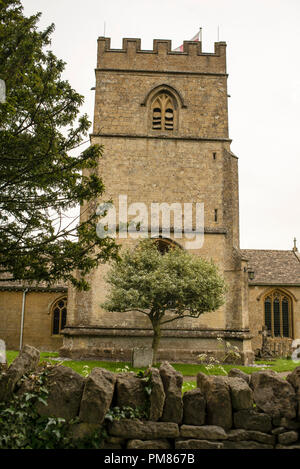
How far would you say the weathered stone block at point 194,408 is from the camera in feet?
17.8

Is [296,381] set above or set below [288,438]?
above

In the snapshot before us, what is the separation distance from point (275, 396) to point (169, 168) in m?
16.0

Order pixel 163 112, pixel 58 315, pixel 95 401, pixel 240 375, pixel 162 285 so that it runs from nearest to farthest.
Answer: pixel 95 401 < pixel 240 375 < pixel 162 285 < pixel 163 112 < pixel 58 315

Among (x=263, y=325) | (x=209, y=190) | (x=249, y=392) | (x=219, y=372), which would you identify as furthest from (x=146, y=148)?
(x=249, y=392)

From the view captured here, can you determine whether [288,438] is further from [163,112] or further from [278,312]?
[278,312]

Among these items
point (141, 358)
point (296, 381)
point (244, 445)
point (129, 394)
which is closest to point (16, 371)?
point (129, 394)

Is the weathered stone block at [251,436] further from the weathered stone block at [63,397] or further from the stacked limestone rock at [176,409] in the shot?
the weathered stone block at [63,397]

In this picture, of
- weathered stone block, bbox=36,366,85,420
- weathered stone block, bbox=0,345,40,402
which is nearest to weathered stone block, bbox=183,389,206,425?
weathered stone block, bbox=36,366,85,420

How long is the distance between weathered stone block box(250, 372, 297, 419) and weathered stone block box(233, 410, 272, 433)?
0.11 metres

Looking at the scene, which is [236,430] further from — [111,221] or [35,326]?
[35,326]

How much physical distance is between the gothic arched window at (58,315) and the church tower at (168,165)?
6603mm

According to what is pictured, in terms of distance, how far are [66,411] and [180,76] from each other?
20.1m

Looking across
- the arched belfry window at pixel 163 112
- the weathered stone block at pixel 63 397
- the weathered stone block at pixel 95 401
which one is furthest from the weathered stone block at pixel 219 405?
the arched belfry window at pixel 163 112

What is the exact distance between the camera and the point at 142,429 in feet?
17.2
